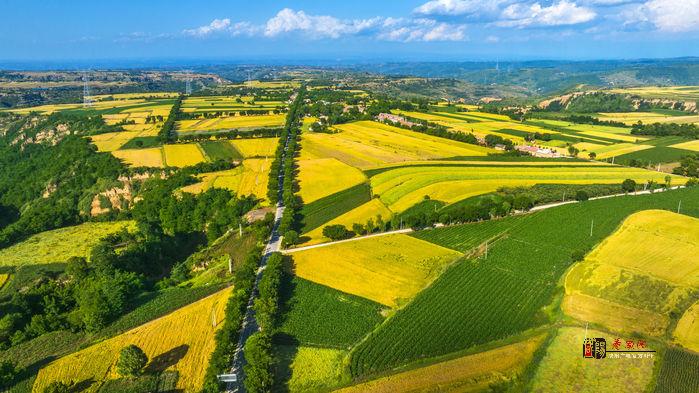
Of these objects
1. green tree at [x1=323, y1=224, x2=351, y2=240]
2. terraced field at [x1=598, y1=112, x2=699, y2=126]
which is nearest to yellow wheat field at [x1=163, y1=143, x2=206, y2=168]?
green tree at [x1=323, y1=224, x2=351, y2=240]

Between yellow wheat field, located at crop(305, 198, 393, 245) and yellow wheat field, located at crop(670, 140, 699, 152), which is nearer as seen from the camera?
yellow wheat field, located at crop(305, 198, 393, 245)

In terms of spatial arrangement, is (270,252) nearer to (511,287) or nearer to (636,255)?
(511,287)

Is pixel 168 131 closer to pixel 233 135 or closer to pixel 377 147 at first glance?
pixel 233 135

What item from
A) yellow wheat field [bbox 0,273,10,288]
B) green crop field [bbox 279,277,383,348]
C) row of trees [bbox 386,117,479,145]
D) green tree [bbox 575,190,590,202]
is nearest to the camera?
green crop field [bbox 279,277,383,348]

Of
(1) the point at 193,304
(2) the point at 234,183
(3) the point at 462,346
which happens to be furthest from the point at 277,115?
(3) the point at 462,346

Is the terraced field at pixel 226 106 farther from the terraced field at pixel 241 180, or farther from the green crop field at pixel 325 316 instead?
the green crop field at pixel 325 316

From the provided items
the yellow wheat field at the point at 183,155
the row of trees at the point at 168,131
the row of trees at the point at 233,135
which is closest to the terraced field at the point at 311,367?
the yellow wheat field at the point at 183,155

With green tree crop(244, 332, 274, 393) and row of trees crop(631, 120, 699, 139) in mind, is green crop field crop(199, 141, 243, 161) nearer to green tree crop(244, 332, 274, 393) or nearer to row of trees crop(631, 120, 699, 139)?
green tree crop(244, 332, 274, 393)
